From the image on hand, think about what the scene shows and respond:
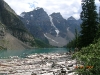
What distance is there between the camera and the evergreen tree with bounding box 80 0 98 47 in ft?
199

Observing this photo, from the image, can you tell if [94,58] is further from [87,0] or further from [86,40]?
[87,0]

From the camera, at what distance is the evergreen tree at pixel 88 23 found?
60525mm

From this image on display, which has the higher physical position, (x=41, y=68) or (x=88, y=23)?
(x=88, y=23)

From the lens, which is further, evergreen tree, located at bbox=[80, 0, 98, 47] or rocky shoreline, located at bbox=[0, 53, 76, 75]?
evergreen tree, located at bbox=[80, 0, 98, 47]

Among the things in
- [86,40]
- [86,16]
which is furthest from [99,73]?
[86,16]

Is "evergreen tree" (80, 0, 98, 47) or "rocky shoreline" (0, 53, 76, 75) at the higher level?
"evergreen tree" (80, 0, 98, 47)

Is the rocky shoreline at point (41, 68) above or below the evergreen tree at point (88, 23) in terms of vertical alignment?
below

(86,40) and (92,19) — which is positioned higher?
(92,19)

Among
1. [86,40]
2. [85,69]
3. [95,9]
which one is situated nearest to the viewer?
[85,69]

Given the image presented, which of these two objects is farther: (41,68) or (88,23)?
(88,23)

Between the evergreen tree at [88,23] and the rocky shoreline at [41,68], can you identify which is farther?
the evergreen tree at [88,23]

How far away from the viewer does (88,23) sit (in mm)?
62906

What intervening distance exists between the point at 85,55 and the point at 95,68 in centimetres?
77

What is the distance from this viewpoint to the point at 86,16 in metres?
64.5
